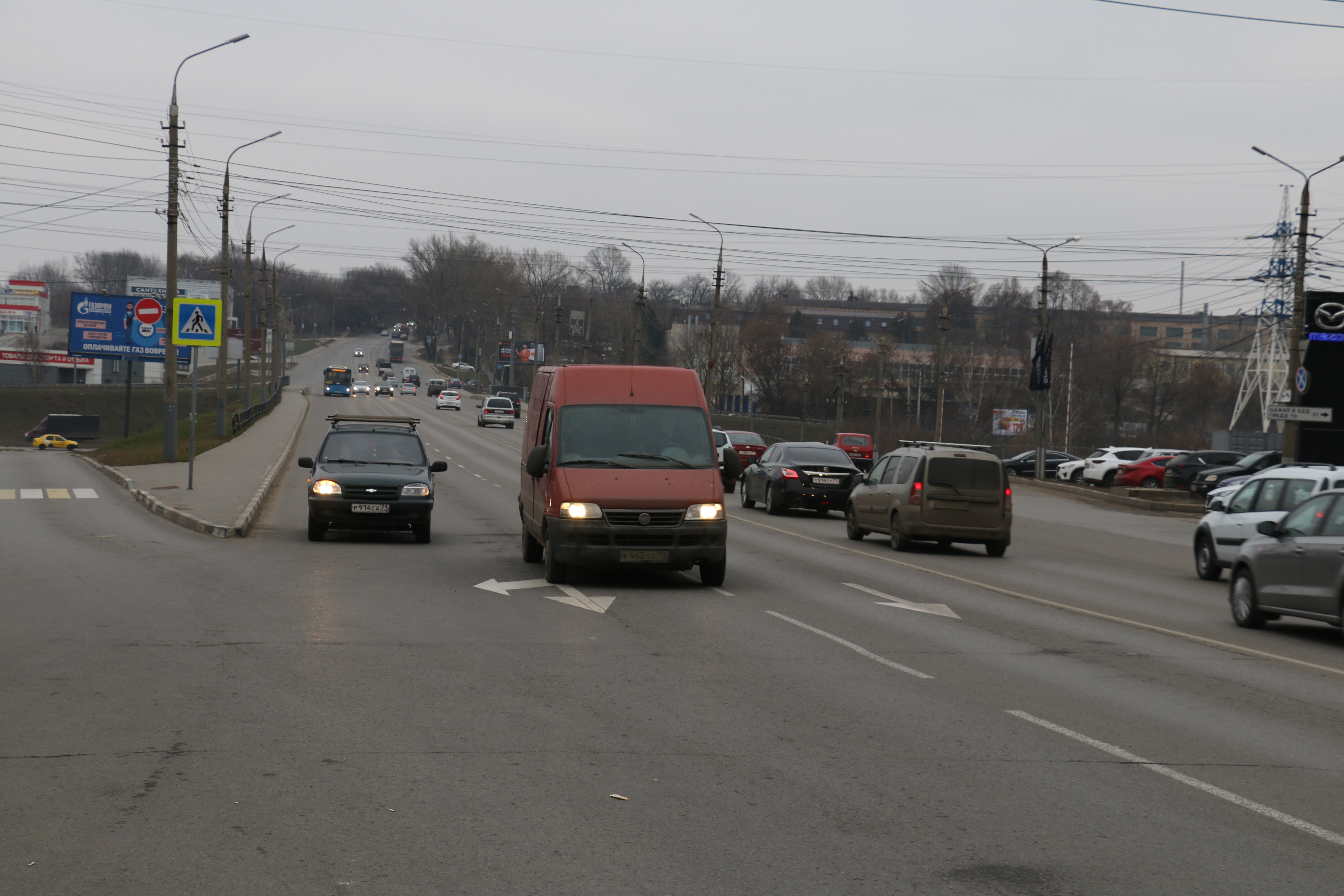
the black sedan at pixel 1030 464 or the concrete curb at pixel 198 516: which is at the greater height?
the concrete curb at pixel 198 516

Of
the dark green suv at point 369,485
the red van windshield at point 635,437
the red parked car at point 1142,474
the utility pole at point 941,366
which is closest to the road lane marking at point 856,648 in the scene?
the red van windshield at point 635,437

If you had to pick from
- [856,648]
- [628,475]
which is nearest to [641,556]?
[628,475]

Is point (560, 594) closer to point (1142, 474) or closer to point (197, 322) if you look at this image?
point (197, 322)

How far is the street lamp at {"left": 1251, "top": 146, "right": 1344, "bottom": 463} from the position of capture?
36.7 metres

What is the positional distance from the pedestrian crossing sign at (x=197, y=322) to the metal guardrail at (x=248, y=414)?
2553 cm

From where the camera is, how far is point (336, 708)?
A: 25.8 feet

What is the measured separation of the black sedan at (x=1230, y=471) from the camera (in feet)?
136

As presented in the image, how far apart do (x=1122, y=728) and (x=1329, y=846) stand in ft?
8.02

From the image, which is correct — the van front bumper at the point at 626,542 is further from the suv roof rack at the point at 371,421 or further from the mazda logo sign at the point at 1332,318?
the mazda logo sign at the point at 1332,318

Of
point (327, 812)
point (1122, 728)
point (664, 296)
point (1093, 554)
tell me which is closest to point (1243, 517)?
point (1093, 554)

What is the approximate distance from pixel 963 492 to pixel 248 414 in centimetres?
4470

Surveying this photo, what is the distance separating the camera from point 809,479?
2888 centimetres

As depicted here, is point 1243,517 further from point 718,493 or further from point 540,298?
point 540,298

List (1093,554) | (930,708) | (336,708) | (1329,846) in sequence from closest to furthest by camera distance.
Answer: (1329,846) < (336,708) < (930,708) < (1093,554)
